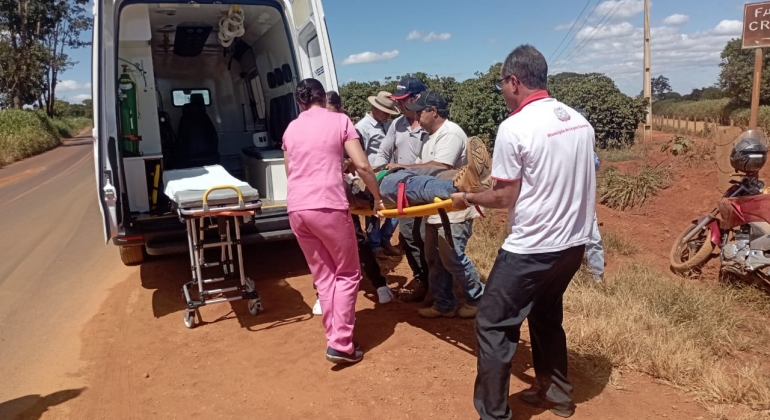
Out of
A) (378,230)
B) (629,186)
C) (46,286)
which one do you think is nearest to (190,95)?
(46,286)

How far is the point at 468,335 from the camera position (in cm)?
425

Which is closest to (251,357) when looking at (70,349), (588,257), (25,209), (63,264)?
(70,349)

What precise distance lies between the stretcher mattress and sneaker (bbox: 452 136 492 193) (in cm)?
185

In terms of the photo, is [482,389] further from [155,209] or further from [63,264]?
[63,264]

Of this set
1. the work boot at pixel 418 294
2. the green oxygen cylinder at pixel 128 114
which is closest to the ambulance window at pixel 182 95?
the green oxygen cylinder at pixel 128 114

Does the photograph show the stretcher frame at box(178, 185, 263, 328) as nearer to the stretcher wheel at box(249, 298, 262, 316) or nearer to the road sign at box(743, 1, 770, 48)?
the stretcher wheel at box(249, 298, 262, 316)

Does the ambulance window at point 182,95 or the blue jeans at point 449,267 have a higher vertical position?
the ambulance window at point 182,95

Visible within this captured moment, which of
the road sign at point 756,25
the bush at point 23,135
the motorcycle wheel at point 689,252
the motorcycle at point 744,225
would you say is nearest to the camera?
the motorcycle at point 744,225

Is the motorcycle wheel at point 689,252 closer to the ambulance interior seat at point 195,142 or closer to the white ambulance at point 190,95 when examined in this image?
the white ambulance at point 190,95

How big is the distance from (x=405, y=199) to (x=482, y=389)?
132cm

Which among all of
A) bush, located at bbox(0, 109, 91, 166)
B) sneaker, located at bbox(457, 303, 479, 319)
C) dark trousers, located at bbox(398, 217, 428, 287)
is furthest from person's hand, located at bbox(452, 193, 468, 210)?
bush, located at bbox(0, 109, 91, 166)

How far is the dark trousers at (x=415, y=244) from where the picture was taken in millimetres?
4992

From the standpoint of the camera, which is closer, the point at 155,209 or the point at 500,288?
the point at 500,288

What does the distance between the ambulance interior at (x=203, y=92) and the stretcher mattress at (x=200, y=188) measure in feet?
1.62
